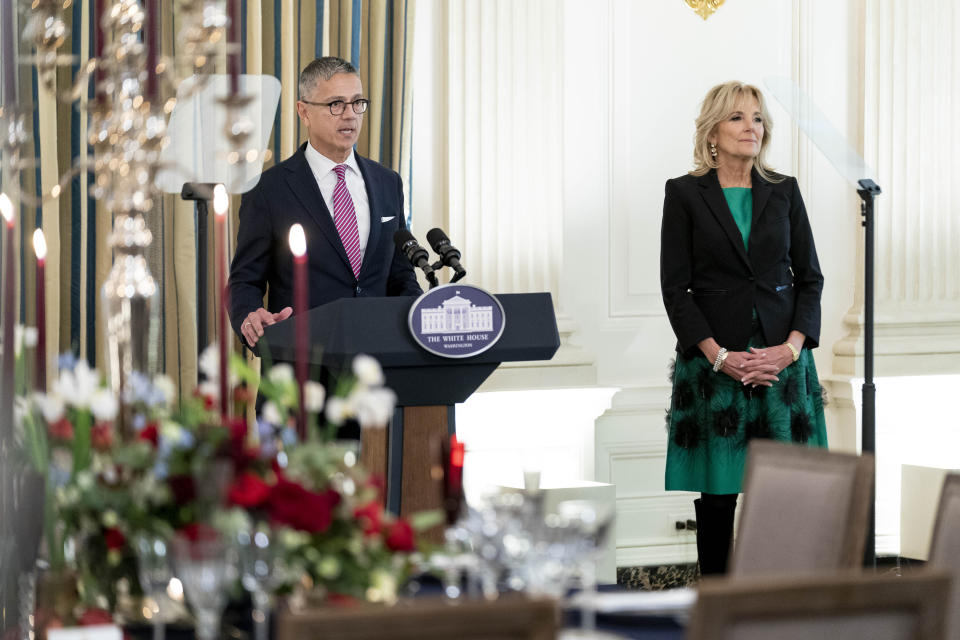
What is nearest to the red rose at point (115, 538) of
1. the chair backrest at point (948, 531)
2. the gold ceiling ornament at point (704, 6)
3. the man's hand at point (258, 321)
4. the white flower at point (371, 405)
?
the white flower at point (371, 405)

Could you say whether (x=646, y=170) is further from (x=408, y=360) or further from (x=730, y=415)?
(x=408, y=360)

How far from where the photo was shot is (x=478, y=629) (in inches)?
53.9

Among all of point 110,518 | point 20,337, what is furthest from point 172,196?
point 110,518

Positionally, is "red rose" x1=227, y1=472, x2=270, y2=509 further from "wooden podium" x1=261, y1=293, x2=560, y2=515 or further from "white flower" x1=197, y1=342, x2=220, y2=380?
"wooden podium" x1=261, y1=293, x2=560, y2=515

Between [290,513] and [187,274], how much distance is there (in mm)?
3335

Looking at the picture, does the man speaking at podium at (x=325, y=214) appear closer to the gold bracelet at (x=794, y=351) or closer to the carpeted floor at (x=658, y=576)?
the gold bracelet at (x=794, y=351)

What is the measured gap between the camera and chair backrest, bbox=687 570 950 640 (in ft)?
4.69

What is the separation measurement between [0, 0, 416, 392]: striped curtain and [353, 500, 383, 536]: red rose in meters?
2.87

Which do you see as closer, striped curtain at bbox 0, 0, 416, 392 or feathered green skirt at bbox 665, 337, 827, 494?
feathered green skirt at bbox 665, 337, 827, 494

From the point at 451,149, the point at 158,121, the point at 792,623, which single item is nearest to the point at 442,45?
the point at 451,149

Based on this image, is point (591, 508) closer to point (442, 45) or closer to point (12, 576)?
point (12, 576)

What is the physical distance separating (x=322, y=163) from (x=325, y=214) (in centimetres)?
17

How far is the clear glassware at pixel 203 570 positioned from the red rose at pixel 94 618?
0.18 metres

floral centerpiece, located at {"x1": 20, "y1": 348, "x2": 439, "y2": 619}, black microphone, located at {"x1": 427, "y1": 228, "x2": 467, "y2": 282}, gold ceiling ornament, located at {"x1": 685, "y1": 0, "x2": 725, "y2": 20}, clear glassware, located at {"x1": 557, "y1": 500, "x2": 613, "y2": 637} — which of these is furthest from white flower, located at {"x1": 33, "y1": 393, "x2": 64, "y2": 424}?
gold ceiling ornament, located at {"x1": 685, "y1": 0, "x2": 725, "y2": 20}
